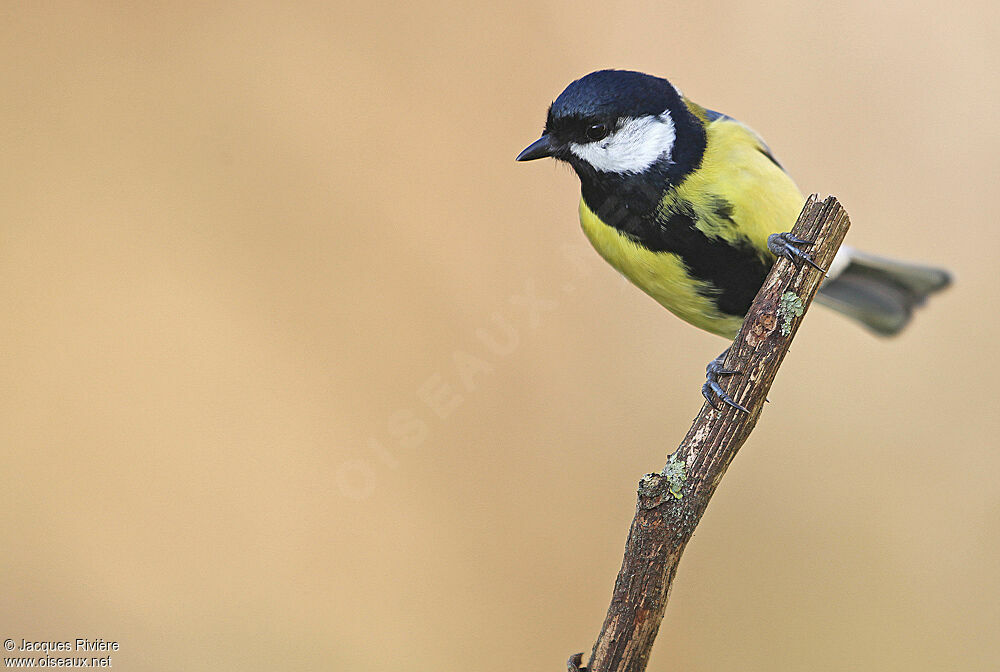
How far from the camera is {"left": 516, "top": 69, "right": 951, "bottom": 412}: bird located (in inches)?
39.5

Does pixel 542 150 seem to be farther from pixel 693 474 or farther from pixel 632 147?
pixel 693 474

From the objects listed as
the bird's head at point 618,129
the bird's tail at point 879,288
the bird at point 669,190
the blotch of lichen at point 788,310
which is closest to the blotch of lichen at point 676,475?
the blotch of lichen at point 788,310

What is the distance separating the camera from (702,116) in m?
1.14

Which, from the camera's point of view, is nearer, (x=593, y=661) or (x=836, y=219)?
(x=593, y=661)

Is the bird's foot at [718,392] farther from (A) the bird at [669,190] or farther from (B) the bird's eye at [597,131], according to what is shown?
(B) the bird's eye at [597,131]

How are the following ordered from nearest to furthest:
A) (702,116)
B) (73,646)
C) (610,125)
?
(610,125)
(702,116)
(73,646)

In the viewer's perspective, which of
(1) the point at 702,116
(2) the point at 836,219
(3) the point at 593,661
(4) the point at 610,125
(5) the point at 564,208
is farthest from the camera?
(5) the point at 564,208

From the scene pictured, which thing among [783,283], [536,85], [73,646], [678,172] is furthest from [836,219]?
[73,646]

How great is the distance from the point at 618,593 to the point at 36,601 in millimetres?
1170

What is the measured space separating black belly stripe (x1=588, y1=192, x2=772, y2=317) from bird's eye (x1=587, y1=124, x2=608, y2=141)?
0.28 ft

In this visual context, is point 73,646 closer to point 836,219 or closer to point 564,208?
point 564,208

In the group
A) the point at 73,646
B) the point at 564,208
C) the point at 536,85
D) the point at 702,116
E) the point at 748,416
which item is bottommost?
the point at 73,646

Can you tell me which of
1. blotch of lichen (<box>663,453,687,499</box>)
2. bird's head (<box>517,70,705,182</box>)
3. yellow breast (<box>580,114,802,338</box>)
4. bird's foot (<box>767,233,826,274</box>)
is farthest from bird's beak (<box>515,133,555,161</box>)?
blotch of lichen (<box>663,453,687,499</box>)

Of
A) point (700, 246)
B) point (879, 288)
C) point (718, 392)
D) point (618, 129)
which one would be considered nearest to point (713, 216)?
point (700, 246)
